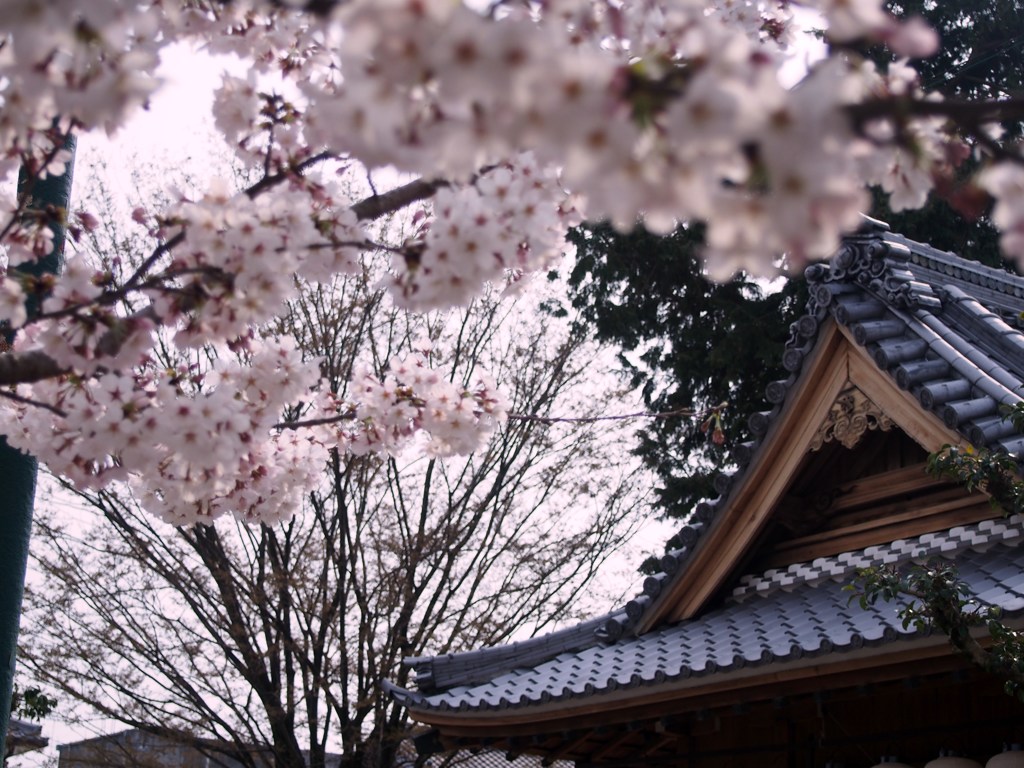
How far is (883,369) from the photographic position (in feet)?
15.7

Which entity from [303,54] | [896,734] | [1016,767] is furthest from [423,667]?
[303,54]

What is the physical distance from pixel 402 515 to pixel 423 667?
434cm

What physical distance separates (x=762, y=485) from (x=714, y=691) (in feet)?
4.10

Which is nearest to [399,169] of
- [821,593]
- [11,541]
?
[11,541]

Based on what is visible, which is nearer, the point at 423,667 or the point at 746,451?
the point at 746,451

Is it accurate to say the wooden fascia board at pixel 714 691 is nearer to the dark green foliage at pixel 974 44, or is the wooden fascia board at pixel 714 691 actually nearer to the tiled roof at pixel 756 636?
the tiled roof at pixel 756 636

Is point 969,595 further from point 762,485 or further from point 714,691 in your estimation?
point 762,485

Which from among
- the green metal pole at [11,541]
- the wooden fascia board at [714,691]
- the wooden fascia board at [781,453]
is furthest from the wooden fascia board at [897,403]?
the green metal pole at [11,541]

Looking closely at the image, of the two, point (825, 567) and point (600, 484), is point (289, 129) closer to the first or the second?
point (825, 567)

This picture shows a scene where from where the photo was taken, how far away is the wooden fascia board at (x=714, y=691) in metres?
3.79

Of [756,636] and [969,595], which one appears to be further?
[756,636]

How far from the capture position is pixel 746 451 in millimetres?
5281

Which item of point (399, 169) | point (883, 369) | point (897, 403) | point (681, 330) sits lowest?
point (399, 169)

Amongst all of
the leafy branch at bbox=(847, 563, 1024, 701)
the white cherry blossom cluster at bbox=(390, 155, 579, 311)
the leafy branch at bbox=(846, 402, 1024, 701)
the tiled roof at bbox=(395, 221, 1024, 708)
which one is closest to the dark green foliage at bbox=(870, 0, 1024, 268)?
the tiled roof at bbox=(395, 221, 1024, 708)
